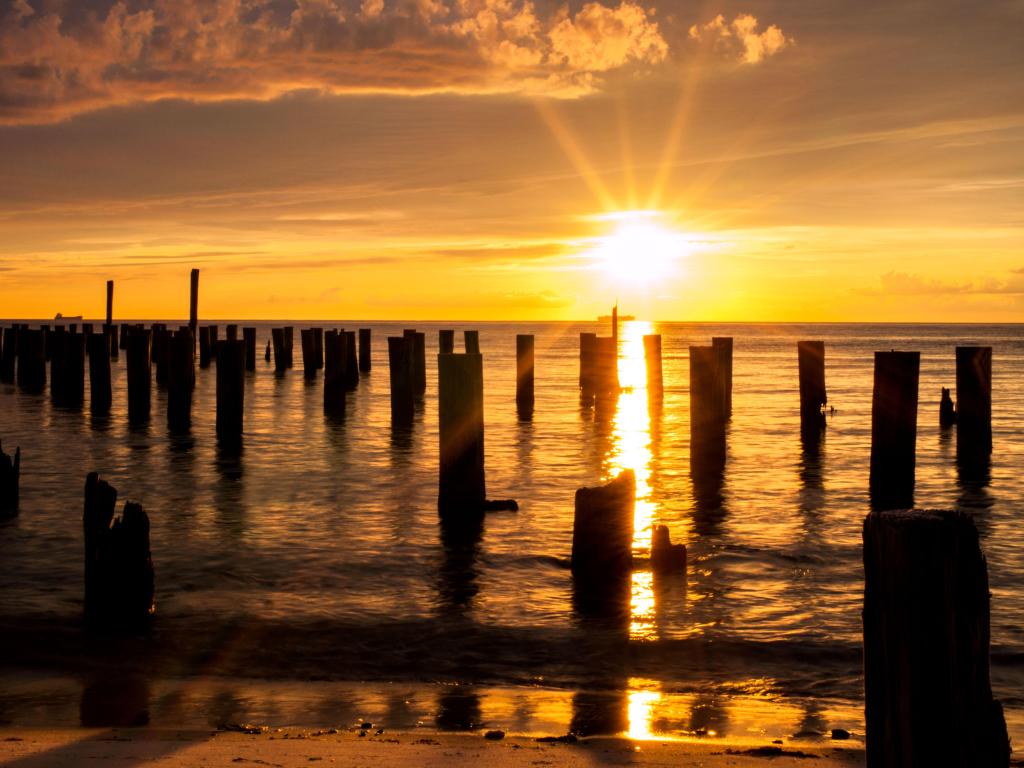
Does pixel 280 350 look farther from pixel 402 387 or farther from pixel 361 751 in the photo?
pixel 361 751

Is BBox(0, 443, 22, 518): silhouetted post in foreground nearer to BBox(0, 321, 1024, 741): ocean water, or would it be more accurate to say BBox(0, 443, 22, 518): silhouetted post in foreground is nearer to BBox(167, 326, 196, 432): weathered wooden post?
BBox(0, 321, 1024, 741): ocean water

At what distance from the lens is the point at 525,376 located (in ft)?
84.5

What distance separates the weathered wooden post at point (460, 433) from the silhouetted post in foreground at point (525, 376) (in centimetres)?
1335

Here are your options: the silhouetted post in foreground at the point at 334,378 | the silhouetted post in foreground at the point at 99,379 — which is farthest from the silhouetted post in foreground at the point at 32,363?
the silhouetted post in foreground at the point at 334,378

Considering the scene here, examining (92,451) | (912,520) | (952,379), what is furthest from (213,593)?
(952,379)

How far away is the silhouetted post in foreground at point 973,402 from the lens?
577 inches

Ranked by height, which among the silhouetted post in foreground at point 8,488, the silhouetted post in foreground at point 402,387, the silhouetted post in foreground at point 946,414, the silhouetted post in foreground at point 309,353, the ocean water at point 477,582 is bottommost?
the ocean water at point 477,582

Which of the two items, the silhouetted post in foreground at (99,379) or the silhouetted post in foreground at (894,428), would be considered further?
the silhouetted post in foreground at (99,379)

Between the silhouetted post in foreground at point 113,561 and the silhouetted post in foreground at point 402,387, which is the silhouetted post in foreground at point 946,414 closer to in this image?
the silhouetted post in foreground at point 402,387

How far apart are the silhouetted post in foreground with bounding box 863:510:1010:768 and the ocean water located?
2268 millimetres

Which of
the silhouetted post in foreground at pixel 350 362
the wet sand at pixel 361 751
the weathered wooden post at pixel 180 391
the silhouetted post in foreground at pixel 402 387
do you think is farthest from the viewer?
the silhouetted post in foreground at pixel 350 362

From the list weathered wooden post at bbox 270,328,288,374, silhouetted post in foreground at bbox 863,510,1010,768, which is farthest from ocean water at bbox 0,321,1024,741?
weathered wooden post at bbox 270,328,288,374

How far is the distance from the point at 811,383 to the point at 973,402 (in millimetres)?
3439

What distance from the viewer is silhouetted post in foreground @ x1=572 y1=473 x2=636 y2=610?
8789 mm
